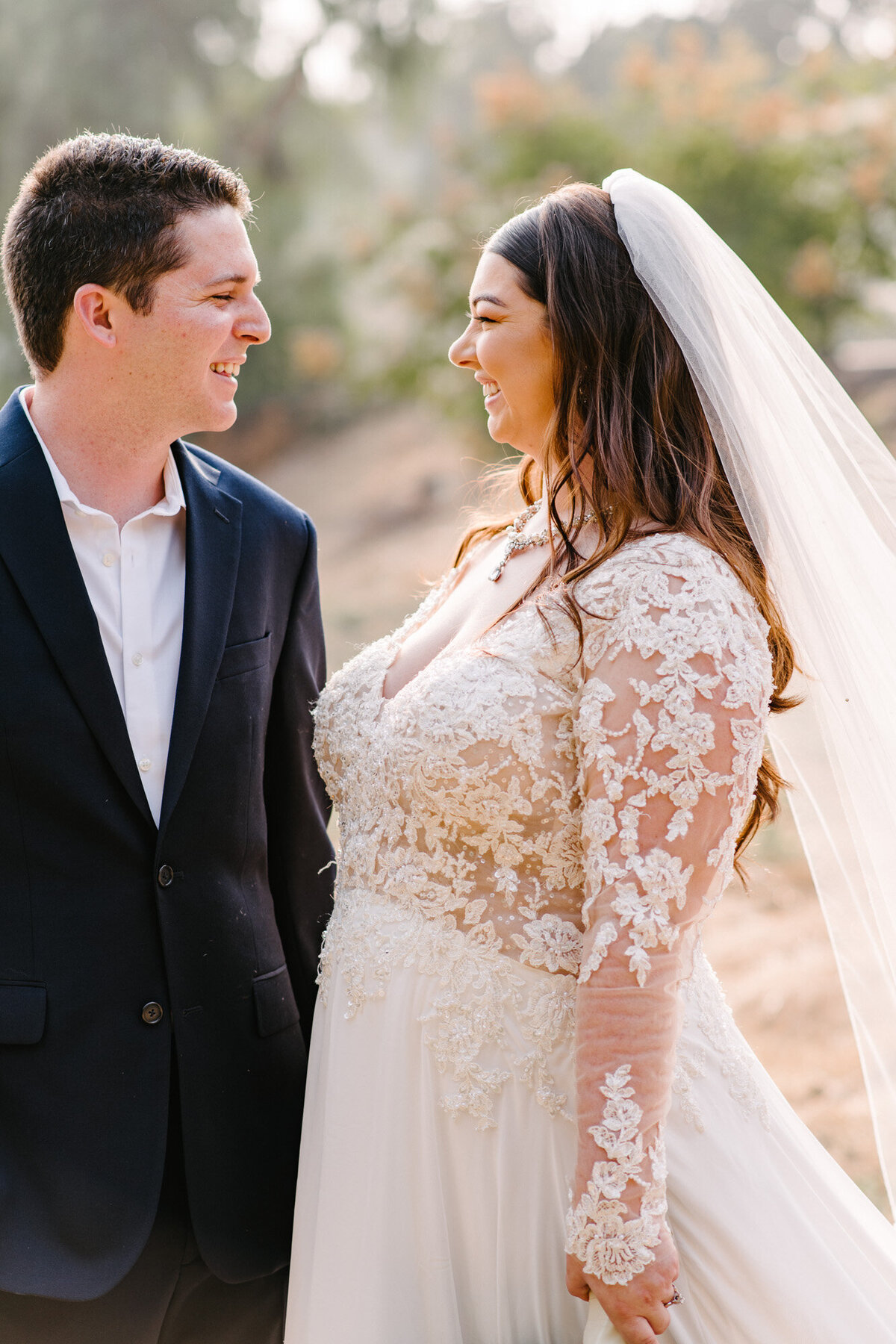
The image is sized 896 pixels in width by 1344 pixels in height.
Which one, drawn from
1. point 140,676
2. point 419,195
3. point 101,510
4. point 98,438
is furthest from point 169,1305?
point 419,195

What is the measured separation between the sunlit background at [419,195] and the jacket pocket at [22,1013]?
3682 millimetres

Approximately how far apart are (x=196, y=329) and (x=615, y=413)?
2.56 feet

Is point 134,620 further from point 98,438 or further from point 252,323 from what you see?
point 252,323

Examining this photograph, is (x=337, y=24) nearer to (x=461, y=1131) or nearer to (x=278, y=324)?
(x=278, y=324)

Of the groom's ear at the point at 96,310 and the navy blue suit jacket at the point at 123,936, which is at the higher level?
the groom's ear at the point at 96,310

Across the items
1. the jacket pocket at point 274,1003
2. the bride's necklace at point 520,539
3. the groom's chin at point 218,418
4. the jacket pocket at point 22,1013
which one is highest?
the groom's chin at point 218,418

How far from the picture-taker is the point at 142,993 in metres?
2.10

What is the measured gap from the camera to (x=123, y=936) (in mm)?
2070

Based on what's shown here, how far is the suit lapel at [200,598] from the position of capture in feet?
6.91

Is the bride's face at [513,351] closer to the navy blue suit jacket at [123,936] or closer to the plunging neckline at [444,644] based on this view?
the plunging neckline at [444,644]

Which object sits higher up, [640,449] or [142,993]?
[640,449]

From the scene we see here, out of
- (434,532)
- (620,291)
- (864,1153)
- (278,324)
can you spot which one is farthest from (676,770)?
(278,324)

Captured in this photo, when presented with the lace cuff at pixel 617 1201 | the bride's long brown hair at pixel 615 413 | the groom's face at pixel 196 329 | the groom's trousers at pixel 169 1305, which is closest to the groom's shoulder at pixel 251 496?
the groom's face at pixel 196 329

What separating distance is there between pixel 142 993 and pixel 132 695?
512mm
